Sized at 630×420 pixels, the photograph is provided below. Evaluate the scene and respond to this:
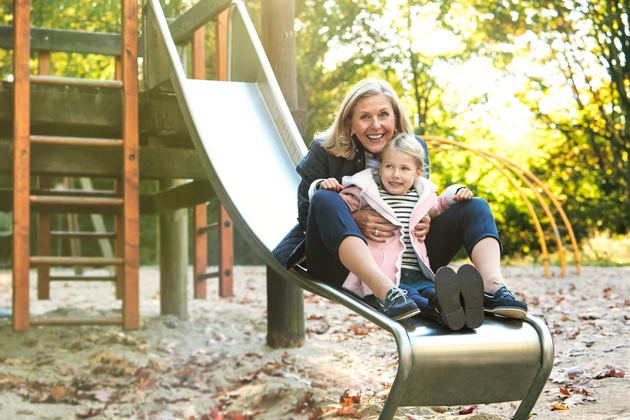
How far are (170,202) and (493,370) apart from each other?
13.9ft

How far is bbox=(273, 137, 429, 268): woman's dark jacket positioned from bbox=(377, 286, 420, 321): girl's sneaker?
801 mm

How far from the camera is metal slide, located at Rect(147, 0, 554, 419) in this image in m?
2.87

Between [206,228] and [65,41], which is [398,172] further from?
[65,41]

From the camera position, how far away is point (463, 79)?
13617mm

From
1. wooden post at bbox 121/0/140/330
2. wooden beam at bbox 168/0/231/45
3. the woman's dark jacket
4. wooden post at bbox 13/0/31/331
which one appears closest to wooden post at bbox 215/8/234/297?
wooden beam at bbox 168/0/231/45

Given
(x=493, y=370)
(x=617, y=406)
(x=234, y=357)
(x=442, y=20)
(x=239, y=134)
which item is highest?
(x=442, y=20)

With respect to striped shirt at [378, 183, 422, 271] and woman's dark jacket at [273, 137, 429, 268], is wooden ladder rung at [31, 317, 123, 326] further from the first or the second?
striped shirt at [378, 183, 422, 271]

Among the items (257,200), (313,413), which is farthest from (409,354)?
(257,200)

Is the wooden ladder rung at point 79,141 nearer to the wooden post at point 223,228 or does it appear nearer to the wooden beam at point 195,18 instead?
the wooden beam at point 195,18

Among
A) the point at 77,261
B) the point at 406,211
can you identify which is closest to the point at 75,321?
the point at 77,261

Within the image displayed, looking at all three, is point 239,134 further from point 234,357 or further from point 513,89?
point 513,89

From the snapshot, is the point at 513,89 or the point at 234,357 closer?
the point at 234,357

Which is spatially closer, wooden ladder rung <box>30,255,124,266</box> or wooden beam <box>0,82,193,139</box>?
wooden ladder rung <box>30,255,124,266</box>

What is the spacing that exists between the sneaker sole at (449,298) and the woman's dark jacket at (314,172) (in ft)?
3.21
